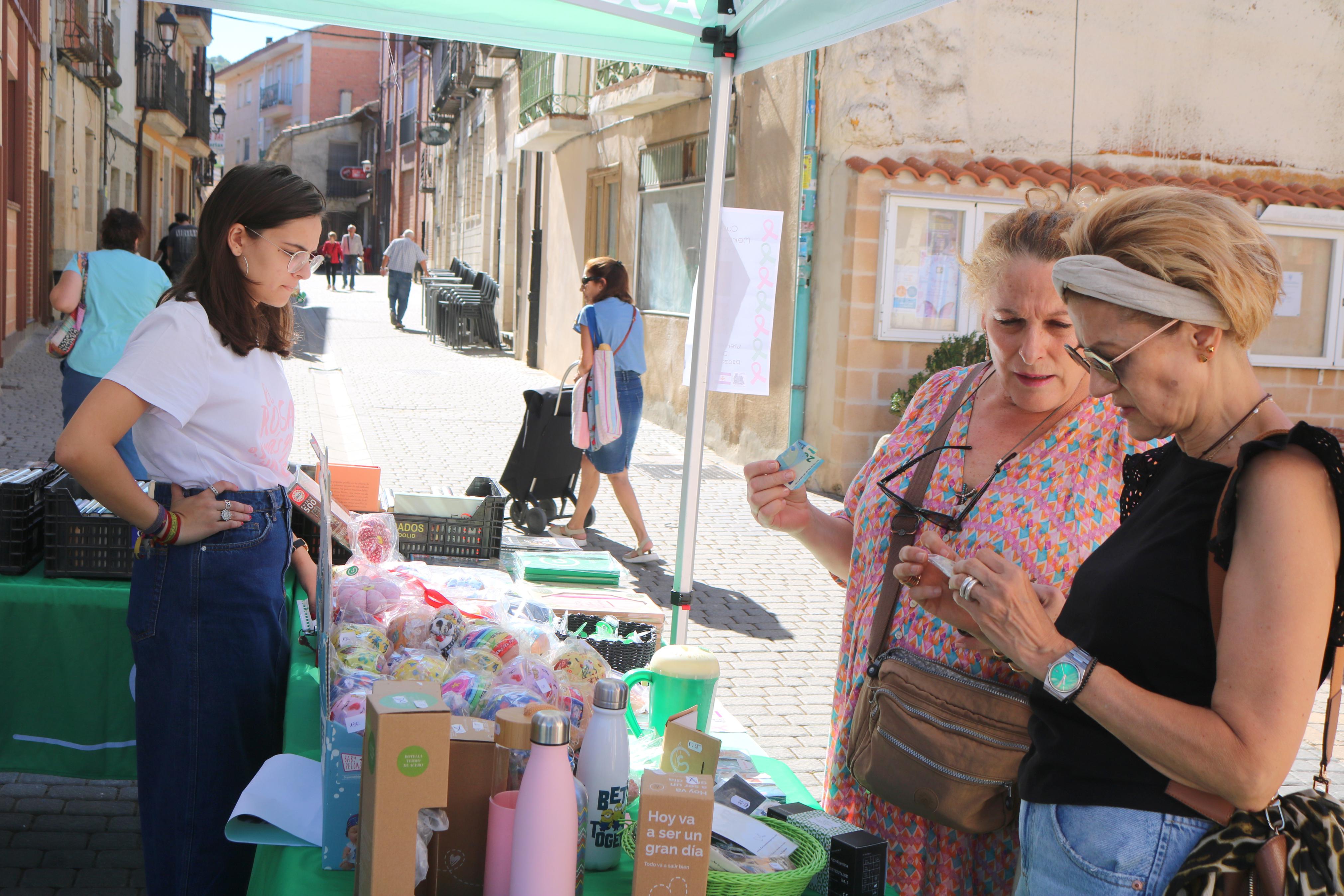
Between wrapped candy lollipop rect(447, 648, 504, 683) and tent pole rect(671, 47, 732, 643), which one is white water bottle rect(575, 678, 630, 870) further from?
tent pole rect(671, 47, 732, 643)

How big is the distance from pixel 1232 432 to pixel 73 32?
21.1m

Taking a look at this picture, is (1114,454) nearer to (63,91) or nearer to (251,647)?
(251,647)

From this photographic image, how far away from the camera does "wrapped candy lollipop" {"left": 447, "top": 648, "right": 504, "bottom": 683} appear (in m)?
2.21

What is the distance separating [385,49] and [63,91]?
126 ft

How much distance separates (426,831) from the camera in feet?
5.09

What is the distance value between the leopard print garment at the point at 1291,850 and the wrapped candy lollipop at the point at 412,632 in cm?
160

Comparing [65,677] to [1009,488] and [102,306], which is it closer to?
[1009,488]

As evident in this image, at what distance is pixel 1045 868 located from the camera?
1646 millimetres

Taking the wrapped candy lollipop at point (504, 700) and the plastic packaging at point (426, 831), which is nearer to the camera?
the plastic packaging at point (426, 831)

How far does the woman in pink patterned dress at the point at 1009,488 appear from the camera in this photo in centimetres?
209

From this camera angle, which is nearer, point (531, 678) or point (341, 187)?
point (531, 678)

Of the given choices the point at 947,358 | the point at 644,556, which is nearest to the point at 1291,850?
the point at 644,556

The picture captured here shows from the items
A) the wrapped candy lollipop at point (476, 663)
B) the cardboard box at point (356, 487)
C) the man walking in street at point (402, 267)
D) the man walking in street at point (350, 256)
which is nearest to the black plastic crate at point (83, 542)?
the cardboard box at point (356, 487)

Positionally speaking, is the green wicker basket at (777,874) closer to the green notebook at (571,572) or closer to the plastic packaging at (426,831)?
the plastic packaging at (426,831)
